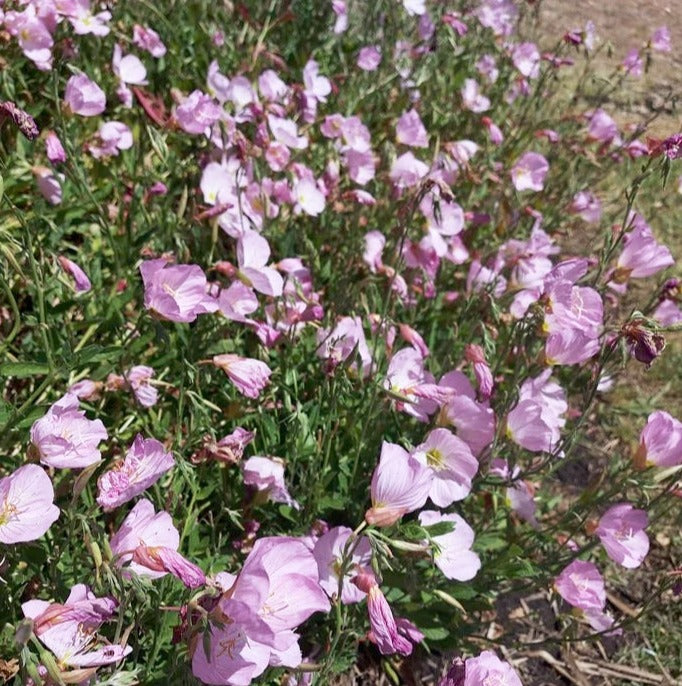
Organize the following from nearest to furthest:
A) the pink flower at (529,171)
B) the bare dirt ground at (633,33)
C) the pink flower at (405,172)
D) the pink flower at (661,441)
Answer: the pink flower at (661,441) < the pink flower at (405,172) < the pink flower at (529,171) < the bare dirt ground at (633,33)

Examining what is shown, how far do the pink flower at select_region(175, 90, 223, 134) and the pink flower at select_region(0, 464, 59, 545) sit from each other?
127cm

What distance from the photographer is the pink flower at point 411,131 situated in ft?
9.50

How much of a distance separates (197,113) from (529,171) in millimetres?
1333

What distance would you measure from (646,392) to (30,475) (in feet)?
7.98

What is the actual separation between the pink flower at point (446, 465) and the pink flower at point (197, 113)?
3.57ft

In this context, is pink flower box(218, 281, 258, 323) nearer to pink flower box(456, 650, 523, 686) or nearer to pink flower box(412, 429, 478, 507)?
pink flower box(412, 429, 478, 507)

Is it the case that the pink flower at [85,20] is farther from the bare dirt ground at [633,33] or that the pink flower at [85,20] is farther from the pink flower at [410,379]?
the bare dirt ground at [633,33]

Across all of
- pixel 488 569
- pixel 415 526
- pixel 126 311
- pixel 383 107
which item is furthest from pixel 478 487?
pixel 383 107

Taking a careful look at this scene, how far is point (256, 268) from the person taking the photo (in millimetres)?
2051

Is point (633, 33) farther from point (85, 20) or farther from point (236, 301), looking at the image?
point (236, 301)

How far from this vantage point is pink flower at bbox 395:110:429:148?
289 centimetres

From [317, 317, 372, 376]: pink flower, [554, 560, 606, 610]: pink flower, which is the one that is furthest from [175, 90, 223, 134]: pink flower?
[554, 560, 606, 610]: pink flower

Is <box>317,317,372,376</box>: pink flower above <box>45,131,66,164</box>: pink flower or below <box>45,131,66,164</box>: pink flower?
below

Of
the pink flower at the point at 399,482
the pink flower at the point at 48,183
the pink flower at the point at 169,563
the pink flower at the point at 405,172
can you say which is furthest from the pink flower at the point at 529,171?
the pink flower at the point at 169,563
